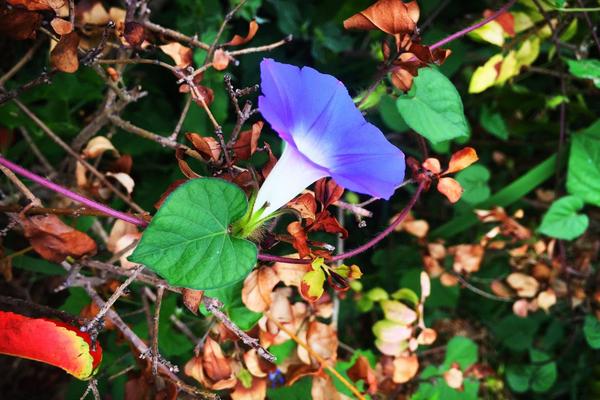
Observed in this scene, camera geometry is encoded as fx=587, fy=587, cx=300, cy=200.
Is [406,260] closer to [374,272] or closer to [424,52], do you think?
[374,272]

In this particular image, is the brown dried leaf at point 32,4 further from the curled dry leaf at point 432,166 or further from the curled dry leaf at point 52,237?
the curled dry leaf at point 432,166

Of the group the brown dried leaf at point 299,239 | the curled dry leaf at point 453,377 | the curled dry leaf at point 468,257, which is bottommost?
the curled dry leaf at point 453,377

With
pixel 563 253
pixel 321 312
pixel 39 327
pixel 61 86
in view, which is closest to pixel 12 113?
pixel 61 86

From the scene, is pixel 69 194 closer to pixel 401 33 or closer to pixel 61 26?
pixel 61 26

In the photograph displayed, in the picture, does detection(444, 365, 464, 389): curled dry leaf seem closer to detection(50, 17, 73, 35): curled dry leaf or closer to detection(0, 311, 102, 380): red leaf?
detection(0, 311, 102, 380): red leaf

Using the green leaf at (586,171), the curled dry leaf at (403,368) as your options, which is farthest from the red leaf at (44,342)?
the green leaf at (586,171)
